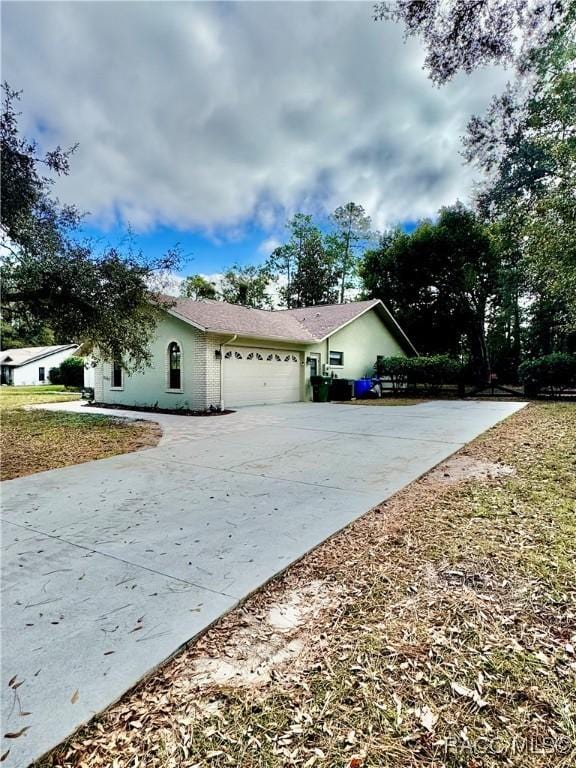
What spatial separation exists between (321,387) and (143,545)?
557 inches

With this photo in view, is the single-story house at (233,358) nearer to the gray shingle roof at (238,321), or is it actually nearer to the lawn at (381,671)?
the gray shingle roof at (238,321)

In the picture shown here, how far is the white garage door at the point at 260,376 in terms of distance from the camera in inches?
548

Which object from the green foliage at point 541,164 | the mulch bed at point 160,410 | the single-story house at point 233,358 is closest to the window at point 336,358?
the single-story house at point 233,358

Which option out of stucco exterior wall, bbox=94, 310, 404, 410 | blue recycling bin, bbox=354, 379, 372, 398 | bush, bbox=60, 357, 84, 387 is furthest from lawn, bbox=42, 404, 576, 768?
bush, bbox=60, 357, 84, 387

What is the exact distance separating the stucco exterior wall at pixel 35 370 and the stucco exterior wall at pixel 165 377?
2695 centimetres

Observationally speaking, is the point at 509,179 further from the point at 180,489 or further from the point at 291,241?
the point at 180,489

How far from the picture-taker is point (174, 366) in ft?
44.9

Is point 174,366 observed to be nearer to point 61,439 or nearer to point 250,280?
point 61,439

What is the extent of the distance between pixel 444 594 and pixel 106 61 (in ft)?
31.7

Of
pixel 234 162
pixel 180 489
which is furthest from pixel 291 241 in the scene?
pixel 180 489

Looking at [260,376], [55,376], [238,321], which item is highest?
[238,321]

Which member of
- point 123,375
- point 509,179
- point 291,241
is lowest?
point 123,375

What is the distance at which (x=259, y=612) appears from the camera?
2506 mm

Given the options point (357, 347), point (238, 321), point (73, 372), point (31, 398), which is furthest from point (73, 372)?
point (357, 347)
